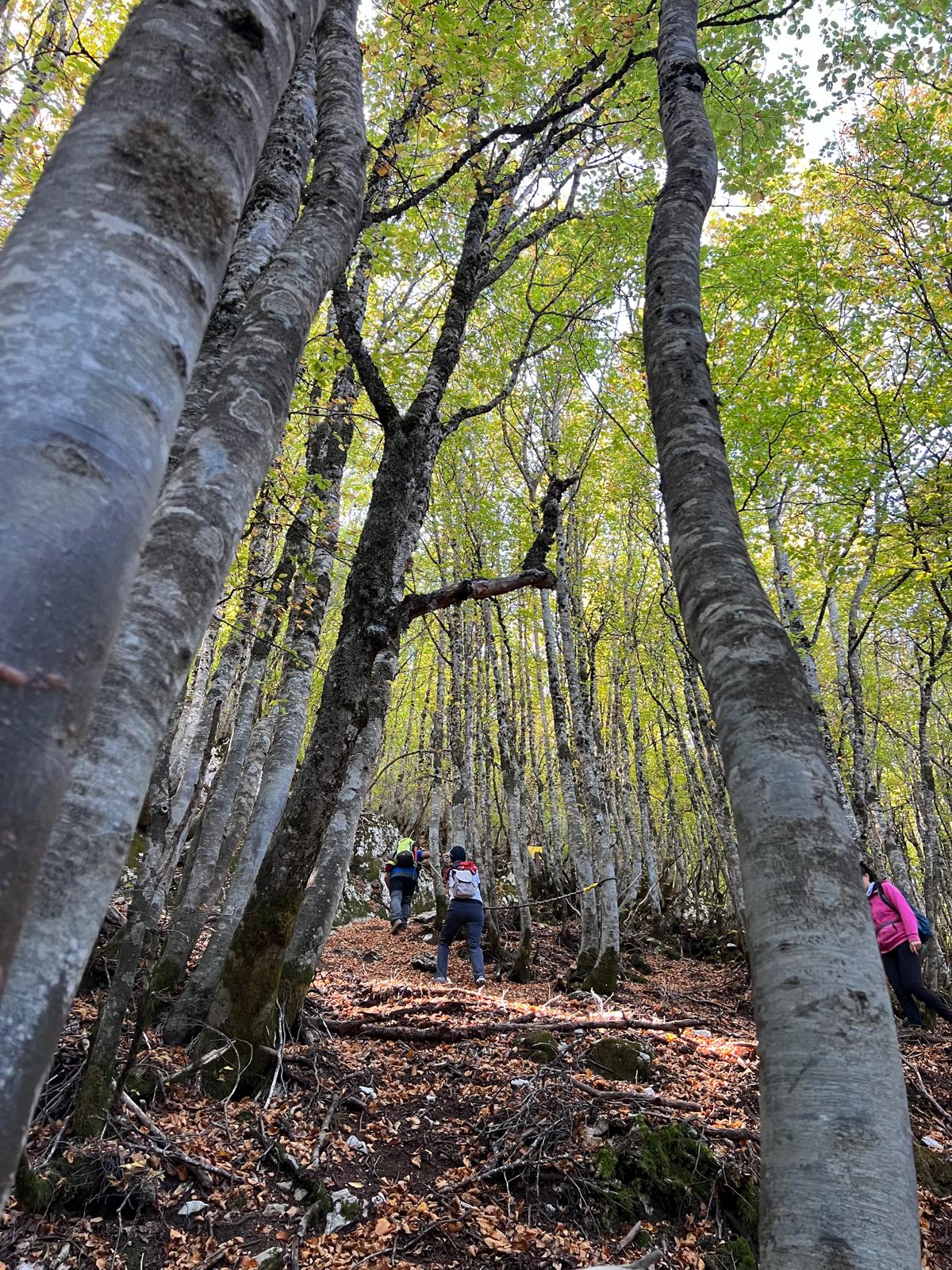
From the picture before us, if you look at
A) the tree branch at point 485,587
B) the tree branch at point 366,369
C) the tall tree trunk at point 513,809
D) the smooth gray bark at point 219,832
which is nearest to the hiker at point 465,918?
the tall tree trunk at point 513,809

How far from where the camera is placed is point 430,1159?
14.0 feet

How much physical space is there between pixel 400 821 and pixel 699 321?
2494 centimetres

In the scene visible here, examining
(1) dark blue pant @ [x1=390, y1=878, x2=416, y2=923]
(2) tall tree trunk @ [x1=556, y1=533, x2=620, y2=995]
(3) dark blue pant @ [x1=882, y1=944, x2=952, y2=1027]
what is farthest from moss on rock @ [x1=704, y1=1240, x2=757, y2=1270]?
(1) dark blue pant @ [x1=390, y1=878, x2=416, y2=923]

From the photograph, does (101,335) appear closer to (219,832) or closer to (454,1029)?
(454,1029)

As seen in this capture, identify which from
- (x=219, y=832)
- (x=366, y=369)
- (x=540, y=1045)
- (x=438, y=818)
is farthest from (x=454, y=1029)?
(x=438, y=818)

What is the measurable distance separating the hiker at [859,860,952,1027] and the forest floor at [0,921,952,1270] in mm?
1271

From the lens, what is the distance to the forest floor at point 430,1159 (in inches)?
136

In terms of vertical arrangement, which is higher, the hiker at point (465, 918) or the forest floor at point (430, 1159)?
the hiker at point (465, 918)

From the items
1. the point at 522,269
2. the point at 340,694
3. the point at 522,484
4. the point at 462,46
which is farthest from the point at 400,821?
the point at 462,46

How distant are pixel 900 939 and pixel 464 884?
5.24 m

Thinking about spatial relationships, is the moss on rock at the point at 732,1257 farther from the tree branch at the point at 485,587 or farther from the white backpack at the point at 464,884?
the white backpack at the point at 464,884

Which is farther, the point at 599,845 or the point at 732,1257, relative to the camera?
the point at 599,845

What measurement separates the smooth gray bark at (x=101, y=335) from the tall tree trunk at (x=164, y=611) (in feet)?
0.09

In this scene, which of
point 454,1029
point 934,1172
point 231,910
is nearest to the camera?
point 934,1172
